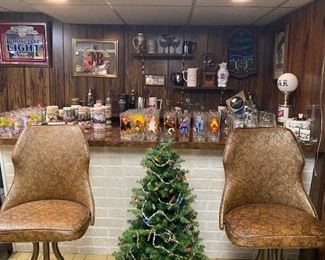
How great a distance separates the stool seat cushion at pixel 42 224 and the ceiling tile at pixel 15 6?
6.36ft

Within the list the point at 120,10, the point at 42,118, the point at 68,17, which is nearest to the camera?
the point at 42,118

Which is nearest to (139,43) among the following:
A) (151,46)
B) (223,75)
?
(151,46)

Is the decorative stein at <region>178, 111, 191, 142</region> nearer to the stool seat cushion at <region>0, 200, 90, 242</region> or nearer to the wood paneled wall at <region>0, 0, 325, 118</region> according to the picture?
the stool seat cushion at <region>0, 200, 90, 242</region>

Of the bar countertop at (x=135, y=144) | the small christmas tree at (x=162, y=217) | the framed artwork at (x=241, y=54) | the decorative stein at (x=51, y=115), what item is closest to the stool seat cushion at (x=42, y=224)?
the small christmas tree at (x=162, y=217)

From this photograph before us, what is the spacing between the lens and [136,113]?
222 centimetres

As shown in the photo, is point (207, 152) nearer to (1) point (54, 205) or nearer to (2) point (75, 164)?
(2) point (75, 164)

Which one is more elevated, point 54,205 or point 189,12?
point 189,12

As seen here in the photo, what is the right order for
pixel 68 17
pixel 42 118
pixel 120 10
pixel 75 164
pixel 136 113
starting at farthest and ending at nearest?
pixel 68 17
pixel 120 10
pixel 42 118
pixel 136 113
pixel 75 164

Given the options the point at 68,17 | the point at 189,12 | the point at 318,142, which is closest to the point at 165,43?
the point at 189,12

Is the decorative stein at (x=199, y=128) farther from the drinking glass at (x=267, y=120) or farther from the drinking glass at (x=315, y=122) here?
the drinking glass at (x=315, y=122)

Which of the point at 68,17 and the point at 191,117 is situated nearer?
the point at 191,117

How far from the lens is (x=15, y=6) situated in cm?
298

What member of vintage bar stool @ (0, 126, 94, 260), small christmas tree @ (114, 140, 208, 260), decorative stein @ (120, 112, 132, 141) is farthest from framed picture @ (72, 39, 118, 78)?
small christmas tree @ (114, 140, 208, 260)

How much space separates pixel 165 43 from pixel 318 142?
6.35 feet
